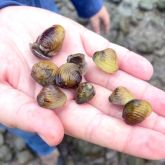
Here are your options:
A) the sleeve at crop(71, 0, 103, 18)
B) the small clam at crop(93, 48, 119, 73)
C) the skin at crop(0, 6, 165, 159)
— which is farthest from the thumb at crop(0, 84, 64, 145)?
the sleeve at crop(71, 0, 103, 18)

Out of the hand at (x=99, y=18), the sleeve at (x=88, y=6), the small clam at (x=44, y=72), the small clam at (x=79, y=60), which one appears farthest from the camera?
the hand at (x=99, y=18)

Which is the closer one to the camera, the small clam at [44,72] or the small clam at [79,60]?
the small clam at [44,72]

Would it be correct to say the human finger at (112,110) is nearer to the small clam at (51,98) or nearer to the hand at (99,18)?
the small clam at (51,98)

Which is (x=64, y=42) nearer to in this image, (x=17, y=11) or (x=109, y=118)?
(x=17, y=11)

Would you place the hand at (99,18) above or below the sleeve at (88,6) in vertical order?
below


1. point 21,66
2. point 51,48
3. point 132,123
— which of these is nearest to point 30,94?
point 21,66

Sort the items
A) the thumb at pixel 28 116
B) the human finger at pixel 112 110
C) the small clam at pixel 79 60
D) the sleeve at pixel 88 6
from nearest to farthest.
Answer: the thumb at pixel 28 116, the human finger at pixel 112 110, the small clam at pixel 79 60, the sleeve at pixel 88 6

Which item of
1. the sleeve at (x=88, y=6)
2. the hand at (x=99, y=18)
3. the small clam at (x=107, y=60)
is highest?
the small clam at (x=107, y=60)

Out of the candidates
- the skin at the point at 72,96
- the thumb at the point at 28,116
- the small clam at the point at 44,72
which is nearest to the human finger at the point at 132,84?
the skin at the point at 72,96
